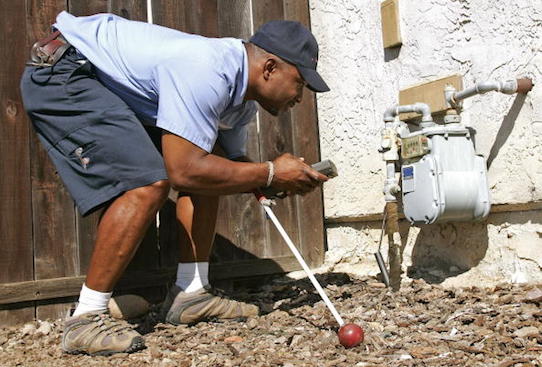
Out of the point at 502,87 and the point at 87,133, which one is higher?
the point at 502,87

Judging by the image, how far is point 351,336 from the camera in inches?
85.8

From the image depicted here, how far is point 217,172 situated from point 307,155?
1366mm

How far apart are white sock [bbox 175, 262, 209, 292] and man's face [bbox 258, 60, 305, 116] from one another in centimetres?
83

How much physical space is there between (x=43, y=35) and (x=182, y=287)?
1337 millimetres

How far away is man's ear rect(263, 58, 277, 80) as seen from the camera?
241 centimetres

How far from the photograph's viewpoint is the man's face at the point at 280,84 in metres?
2.42

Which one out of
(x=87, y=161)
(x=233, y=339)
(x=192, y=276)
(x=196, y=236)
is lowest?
(x=233, y=339)

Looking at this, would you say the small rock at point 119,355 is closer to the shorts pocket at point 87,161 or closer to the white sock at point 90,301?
the white sock at point 90,301

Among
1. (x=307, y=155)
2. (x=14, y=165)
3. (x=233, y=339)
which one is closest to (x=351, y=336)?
(x=233, y=339)

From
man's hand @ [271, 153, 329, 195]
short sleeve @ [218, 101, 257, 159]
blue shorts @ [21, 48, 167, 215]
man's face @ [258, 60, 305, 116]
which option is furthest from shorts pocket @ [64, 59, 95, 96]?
man's hand @ [271, 153, 329, 195]

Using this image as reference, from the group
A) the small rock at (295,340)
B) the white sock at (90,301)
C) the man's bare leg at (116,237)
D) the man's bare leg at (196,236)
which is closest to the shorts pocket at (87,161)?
the man's bare leg at (116,237)

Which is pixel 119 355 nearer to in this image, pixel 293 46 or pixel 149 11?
pixel 293 46

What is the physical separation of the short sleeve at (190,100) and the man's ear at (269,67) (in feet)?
0.73

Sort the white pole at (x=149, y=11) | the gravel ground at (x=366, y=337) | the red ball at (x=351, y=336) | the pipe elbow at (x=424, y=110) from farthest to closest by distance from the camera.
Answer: the white pole at (x=149, y=11)
the pipe elbow at (x=424, y=110)
the red ball at (x=351, y=336)
the gravel ground at (x=366, y=337)
